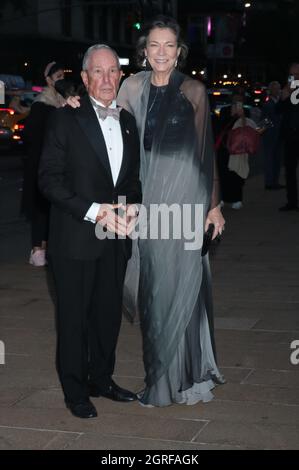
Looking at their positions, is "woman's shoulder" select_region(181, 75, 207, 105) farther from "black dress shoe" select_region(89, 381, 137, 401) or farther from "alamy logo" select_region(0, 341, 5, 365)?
"alamy logo" select_region(0, 341, 5, 365)

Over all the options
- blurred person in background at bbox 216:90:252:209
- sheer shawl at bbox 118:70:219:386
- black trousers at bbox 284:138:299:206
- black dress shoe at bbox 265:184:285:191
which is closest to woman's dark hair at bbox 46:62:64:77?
sheer shawl at bbox 118:70:219:386

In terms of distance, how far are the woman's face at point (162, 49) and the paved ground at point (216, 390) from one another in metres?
1.85

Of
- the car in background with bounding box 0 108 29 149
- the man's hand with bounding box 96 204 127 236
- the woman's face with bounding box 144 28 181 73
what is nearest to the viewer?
the man's hand with bounding box 96 204 127 236

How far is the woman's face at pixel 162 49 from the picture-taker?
565cm

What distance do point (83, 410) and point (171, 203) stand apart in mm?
1191

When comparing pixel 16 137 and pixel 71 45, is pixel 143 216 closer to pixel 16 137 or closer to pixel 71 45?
pixel 16 137

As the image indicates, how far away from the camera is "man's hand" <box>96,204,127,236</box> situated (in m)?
5.40

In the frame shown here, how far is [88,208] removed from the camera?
17.8 ft

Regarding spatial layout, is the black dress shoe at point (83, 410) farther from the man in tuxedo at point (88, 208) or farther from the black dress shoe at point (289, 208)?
the black dress shoe at point (289, 208)

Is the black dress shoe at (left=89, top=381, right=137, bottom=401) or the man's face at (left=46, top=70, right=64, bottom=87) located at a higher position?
the man's face at (left=46, top=70, right=64, bottom=87)

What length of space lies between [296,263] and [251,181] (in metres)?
9.60

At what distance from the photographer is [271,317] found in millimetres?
8133

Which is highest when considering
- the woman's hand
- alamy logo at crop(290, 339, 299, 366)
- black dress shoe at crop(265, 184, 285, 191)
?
the woman's hand

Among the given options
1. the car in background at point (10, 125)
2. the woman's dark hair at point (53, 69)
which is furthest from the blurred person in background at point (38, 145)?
the car in background at point (10, 125)
